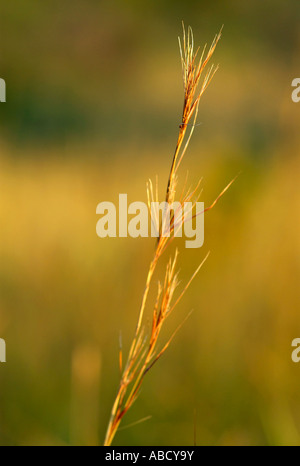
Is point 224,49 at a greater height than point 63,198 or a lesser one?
greater

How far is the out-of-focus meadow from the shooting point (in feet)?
3.78

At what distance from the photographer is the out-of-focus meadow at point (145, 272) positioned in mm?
1153

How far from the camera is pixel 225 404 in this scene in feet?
3.95

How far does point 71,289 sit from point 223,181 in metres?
0.60

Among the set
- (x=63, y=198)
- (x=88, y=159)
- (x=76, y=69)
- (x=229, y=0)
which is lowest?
(x=63, y=198)

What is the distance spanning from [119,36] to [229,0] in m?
1.10

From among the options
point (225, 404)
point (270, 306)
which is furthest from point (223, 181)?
point (225, 404)

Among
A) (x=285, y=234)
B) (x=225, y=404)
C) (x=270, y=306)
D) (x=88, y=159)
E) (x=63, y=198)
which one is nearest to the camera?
(x=225, y=404)

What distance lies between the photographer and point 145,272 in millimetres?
1573

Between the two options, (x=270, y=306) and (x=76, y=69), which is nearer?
(x=270, y=306)

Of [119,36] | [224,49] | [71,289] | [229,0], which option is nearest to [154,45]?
[119,36]

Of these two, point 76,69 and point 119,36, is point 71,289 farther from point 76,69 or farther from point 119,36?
point 119,36
